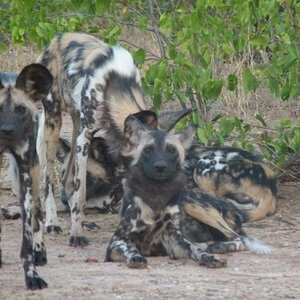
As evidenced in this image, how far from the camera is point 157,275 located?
493 cm

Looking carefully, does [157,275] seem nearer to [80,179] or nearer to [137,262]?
[137,262]

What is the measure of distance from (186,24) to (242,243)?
59.8 inches

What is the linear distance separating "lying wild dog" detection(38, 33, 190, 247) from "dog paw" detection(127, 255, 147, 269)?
2.81ft

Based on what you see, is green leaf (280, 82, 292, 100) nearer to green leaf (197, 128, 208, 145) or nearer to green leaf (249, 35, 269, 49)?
green leaf (249, 35, 269, 49)

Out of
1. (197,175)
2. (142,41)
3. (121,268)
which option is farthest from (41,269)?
(142,41)

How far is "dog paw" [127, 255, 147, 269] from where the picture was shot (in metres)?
5.13

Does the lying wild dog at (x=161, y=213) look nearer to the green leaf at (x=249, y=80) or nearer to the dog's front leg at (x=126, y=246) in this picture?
the dog's front leg at (x=126, y=246)

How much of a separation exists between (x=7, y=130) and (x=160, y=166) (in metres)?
1.21

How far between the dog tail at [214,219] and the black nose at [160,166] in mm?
393

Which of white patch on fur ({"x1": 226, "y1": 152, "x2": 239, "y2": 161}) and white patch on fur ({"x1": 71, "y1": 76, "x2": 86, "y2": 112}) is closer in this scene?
white patch on fur ({"x1": 71, "y1": 76, "x2": 86, "y2": 112})

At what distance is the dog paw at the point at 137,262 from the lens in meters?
5.13

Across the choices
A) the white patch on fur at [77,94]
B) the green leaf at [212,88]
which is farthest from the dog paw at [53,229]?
the green leaf at [212,88]

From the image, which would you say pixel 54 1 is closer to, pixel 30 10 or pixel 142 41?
pixel 30 10

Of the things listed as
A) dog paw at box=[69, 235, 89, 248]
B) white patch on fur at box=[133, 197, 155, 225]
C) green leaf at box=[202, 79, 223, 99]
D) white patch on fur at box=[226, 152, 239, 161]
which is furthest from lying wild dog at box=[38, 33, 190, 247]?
white patch on fur at box=[226, 152, 239, 161]
